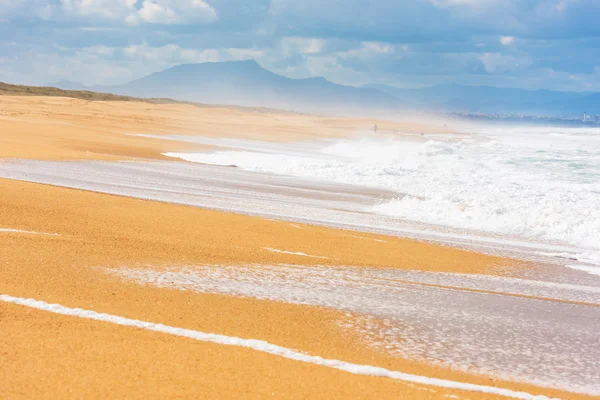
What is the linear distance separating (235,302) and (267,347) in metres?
1.73

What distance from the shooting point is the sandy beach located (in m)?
5.72

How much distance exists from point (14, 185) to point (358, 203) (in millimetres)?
10054

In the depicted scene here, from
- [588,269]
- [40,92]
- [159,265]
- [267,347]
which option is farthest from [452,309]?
[40,92]

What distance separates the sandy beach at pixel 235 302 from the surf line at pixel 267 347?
26mm

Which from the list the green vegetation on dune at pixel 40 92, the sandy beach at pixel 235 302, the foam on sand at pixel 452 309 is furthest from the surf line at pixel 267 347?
the green vegetation on dune at pixel 40 92

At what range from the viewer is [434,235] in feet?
53.8

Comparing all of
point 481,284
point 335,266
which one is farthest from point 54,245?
point 481,284

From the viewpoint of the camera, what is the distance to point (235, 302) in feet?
27.1

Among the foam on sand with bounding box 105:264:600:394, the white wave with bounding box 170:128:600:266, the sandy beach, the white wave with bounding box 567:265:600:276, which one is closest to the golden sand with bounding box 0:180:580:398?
the sandy beach

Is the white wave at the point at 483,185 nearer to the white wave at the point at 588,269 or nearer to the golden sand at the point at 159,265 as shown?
the white wave at the point at 588,269

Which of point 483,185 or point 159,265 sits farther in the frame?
point 483,185

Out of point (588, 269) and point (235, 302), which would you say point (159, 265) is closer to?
point (235, 302)

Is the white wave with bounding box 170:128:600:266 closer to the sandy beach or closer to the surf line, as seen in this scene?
the sandy beach

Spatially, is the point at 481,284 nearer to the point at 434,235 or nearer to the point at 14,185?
the point at 434,235
